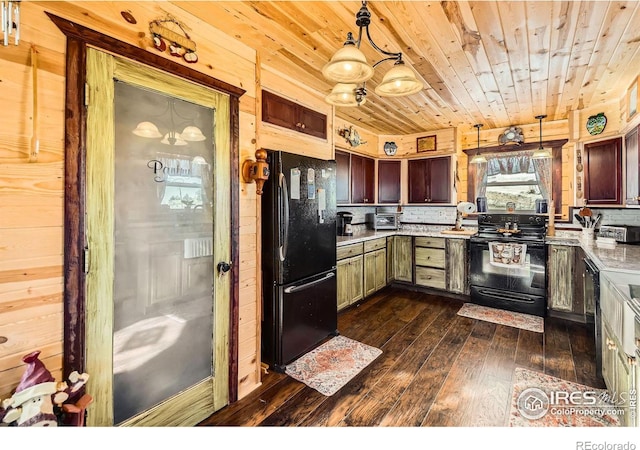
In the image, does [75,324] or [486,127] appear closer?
[75,324]

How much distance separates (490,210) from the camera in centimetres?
474

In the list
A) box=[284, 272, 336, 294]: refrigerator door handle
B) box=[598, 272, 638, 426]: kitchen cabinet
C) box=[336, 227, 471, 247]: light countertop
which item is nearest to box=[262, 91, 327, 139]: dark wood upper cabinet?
box=[336, 227, 471, 247]: light countertop

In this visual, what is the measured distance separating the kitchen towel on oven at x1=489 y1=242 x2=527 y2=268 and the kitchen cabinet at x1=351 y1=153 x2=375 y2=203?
1.87 meters

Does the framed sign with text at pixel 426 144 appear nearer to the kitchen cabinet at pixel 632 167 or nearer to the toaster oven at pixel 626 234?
the kitchen cabinet at pixel 632 167

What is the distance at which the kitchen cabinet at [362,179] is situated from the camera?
457 centimetres

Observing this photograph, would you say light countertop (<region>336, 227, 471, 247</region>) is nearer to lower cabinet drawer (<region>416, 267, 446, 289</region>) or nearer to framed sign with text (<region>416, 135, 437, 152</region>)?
lower cabinet drawer (<region>416, 267, 446, 289</region>)

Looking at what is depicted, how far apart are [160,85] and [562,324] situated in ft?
14.9

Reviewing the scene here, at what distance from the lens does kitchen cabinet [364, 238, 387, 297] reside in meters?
4.20

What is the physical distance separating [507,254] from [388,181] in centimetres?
206

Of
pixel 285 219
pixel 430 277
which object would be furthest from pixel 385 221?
pixel 285 219

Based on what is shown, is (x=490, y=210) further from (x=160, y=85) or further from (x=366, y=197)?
(x=160, y=85)

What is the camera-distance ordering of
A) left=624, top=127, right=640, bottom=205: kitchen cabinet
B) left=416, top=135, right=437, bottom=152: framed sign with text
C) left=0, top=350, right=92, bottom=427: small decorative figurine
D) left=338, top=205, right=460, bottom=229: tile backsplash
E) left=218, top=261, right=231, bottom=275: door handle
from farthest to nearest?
left=338, top=205, right=460, bottom=229: tile backsplash → left=416, top=135, right=437, bottom=152: framed sign with text → left=624, top=127, right=640, bottom=205: kitchen cabinet → left=218, top=261, right=231, bottom=275: door handle → left=0, top=350, right=92, bottom=427: small decorative figurine
